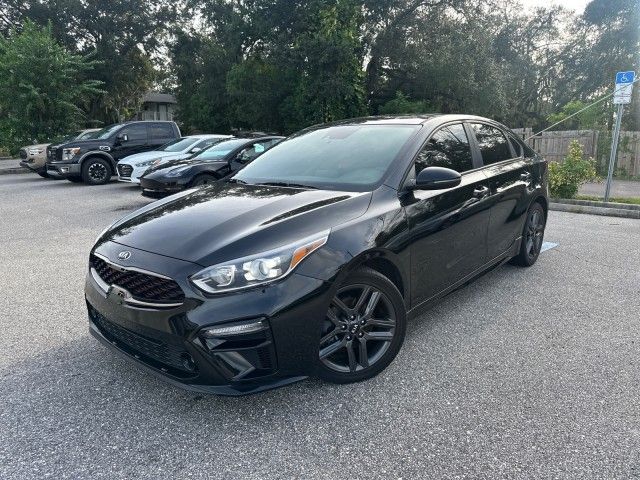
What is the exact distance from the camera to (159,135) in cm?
1462

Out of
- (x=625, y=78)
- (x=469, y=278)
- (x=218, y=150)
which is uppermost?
(x=625, y=78)

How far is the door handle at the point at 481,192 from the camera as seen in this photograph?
3899 millimetres

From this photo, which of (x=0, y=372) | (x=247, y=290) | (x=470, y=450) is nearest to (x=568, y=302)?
(x=470, y=450)

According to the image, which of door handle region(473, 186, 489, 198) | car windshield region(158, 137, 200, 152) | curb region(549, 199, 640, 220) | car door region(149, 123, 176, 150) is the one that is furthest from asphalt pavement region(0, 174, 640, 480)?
car door region(149, 123, 176, 150)

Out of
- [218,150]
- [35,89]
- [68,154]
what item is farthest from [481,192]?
[35,89]

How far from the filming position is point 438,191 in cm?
351

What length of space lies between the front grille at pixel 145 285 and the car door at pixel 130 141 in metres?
12.4

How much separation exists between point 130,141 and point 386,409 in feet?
44.3

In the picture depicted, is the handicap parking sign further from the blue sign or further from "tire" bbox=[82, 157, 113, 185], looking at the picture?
"tire" bbox=[82, 157, 113, 185]

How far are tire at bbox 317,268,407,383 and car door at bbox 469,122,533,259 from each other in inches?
62.4

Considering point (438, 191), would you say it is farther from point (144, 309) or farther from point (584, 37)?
point (584, 37)

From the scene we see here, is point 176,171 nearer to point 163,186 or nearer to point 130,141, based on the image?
point 163,186

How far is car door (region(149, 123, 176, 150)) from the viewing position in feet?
47.6

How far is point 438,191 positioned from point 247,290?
176 cm
